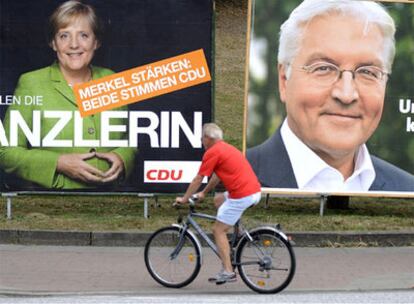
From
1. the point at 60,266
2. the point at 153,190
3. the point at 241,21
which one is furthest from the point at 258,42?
the point at 241,21

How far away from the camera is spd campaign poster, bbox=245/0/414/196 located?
527 inches

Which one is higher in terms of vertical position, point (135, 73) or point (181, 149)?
point (135, 73)

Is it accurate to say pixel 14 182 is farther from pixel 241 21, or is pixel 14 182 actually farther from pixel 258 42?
pixel 241 21

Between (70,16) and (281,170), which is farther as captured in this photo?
(281,170)

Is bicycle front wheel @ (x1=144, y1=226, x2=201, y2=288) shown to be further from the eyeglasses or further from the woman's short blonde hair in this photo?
the eyeglasses

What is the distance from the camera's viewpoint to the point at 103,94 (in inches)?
512

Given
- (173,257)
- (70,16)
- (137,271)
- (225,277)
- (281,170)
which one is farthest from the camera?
(281,170)

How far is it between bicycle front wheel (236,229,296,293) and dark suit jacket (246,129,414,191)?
15.4 ft

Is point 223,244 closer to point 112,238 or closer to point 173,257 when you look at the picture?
point 173,257

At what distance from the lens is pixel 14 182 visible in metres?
12.9

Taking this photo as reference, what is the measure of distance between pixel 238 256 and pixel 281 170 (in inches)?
191

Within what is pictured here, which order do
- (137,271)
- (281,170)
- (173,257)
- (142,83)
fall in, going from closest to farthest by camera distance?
(173,257) → (137,271) → (142,83) → (281,170)

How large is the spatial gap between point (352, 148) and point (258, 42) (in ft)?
7.68

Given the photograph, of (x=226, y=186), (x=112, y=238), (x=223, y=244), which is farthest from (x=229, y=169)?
(x=112, y=238)
